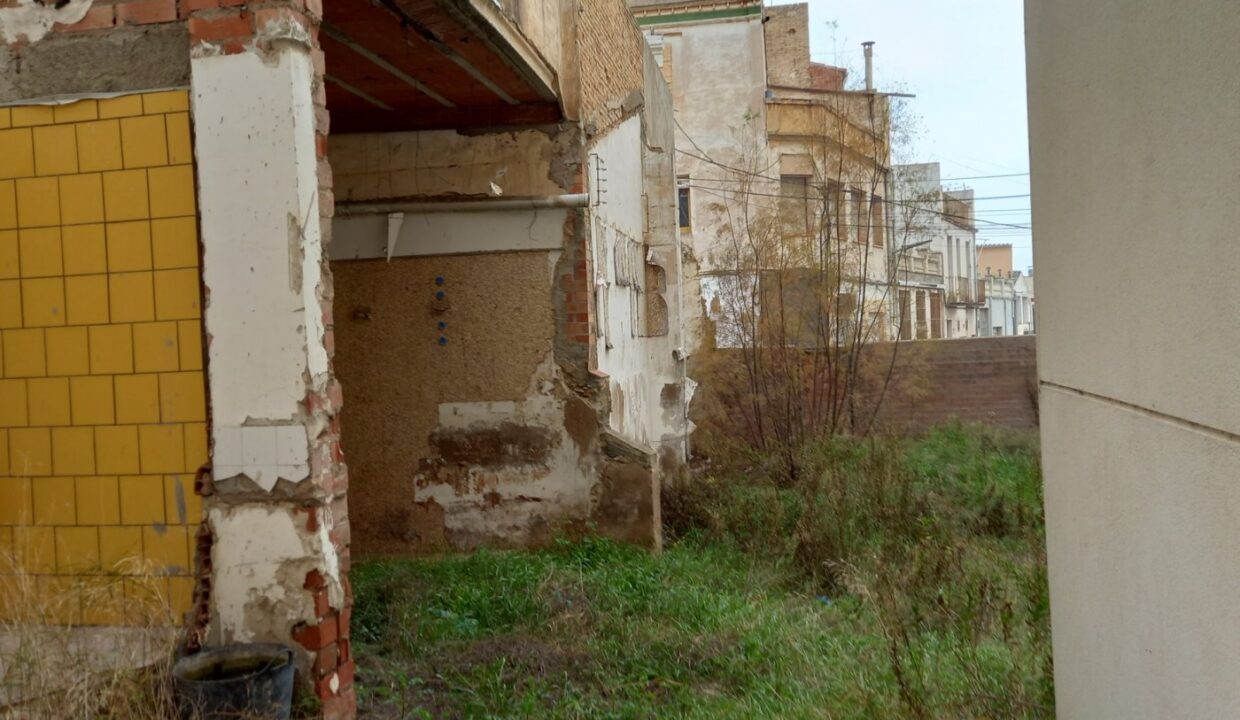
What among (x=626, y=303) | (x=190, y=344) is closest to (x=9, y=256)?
(x=190, y=344)

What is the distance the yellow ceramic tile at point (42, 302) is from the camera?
3.98 meters

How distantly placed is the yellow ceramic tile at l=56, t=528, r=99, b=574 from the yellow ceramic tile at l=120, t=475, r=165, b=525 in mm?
165

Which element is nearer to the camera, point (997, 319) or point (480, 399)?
point (480, 399)

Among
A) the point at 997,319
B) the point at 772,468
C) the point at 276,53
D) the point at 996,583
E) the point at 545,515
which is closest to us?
the point at 276,53

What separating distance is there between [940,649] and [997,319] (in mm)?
44871

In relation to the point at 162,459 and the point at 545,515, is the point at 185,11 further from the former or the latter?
the point at 545,515

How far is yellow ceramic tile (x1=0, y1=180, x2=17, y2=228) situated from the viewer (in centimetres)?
401

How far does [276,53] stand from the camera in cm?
376

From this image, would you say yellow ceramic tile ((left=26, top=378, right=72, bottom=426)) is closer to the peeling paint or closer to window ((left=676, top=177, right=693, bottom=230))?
the peeling paint

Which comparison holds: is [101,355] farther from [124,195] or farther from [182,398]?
[124,195]

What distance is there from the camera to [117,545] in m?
3.93

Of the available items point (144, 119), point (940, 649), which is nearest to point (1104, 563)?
point (940, 649)

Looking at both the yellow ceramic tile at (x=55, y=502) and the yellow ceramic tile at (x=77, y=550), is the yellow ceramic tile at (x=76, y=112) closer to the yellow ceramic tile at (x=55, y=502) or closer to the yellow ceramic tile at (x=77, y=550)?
the yellow ceramic tile at (x=55, y=502)

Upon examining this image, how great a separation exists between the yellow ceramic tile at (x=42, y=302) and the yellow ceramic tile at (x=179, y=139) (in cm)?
71
